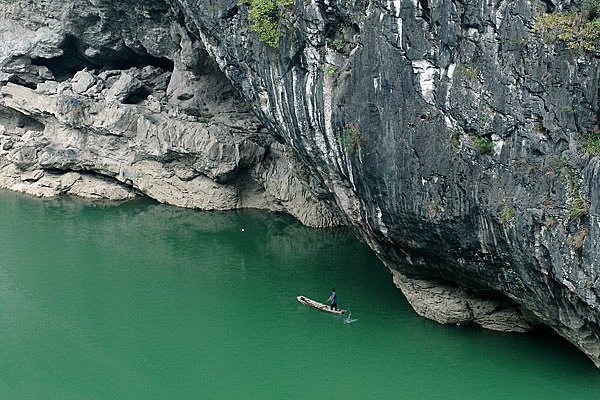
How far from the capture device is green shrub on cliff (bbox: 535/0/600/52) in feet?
34.2

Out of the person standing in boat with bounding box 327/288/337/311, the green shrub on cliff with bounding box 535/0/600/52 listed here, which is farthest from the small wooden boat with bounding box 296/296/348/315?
the green shrub on cliff with bounding box 535/0/600/52

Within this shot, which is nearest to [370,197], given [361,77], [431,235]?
[431,235]

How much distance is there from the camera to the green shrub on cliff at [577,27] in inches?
410

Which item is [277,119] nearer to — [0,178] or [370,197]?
[370,197]

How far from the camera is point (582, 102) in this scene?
10664mm

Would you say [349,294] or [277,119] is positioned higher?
[277,119]

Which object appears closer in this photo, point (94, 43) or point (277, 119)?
point (277, 119)

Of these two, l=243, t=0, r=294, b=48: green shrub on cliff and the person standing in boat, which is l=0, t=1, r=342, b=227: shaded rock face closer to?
the person standing in boat

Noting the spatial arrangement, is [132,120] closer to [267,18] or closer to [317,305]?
[317,305]

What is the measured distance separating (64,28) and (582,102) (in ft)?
56.6

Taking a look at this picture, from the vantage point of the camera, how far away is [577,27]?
1053 centimetres

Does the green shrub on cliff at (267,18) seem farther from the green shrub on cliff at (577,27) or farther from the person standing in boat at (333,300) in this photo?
the person standing in boat at (333,300)

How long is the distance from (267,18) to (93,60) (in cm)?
1279

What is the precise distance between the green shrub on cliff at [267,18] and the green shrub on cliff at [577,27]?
463 centimetres
